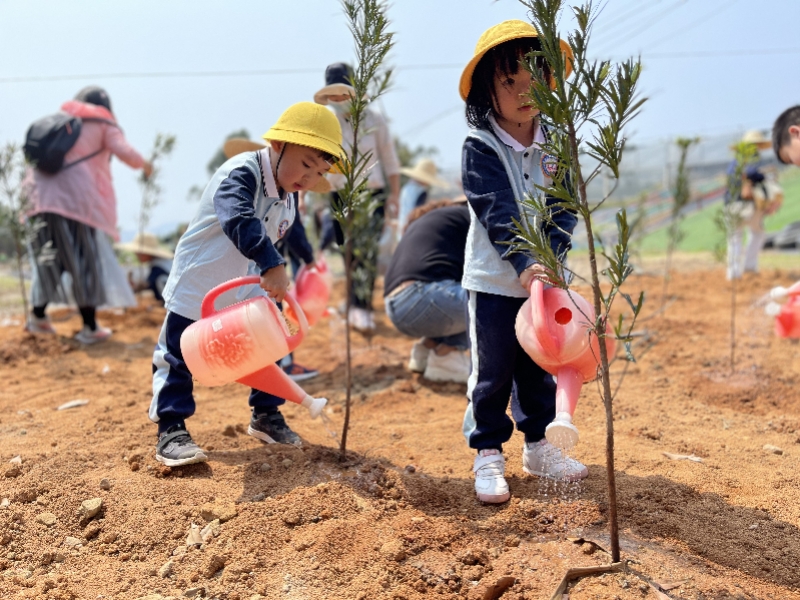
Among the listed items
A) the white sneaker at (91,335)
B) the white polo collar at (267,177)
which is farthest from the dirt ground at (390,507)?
the white sneaker at (91,335)

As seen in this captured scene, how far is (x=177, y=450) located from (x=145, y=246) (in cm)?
497

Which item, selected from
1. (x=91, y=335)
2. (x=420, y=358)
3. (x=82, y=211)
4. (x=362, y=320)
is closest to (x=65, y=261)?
(x=82, y=211)

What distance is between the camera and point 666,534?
2193 mm

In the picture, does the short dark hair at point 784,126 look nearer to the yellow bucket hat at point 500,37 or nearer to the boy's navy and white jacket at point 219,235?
the yellow bucket hat at point 500,37

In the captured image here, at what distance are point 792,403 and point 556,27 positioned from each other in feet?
9.34

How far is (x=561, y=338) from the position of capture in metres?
2.12

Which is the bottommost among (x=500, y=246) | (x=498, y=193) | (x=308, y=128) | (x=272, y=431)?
(x=272, y=431)

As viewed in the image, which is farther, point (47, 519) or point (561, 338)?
point (47, 519)

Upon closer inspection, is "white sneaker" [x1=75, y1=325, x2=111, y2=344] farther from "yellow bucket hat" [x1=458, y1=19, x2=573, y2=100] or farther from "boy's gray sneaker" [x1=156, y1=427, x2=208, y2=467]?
"yellow bucket hat" [x1=458, y1=19, x2=573, y2=100]

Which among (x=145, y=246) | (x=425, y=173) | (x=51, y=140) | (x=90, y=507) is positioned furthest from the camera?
(x=145, y=246)

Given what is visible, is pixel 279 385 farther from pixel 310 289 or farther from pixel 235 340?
pixel 310 289

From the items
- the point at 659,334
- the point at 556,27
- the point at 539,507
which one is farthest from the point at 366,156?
the point at 659,334

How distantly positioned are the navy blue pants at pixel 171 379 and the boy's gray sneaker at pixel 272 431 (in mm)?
352

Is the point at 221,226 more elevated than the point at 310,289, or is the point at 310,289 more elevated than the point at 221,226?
the point at 221,226
